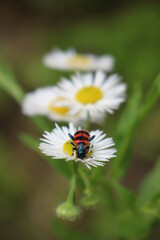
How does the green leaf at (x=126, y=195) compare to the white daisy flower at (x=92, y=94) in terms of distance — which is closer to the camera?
the green leaf at (x=126, y=195)

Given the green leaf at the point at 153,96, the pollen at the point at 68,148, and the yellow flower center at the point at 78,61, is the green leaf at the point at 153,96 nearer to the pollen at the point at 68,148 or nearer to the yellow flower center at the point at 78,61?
the pollen at the point at 68,148

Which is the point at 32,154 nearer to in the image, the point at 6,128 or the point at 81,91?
the point at 6,128

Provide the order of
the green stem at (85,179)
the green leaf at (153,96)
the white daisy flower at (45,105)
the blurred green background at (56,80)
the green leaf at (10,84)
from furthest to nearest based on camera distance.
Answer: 1. the blurred green background at (56,80)
2. the green leaf at (10,84)
3. the white daisy flower at (45,105)
4. the green leaf at (153,96)
5. the green stem at (85,179)

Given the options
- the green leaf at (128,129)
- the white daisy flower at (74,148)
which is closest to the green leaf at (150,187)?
the green leaf at (128,129)

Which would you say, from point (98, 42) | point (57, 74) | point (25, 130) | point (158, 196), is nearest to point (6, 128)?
point (25, 130)

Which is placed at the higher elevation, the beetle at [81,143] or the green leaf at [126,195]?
the beetle at [81,143]
